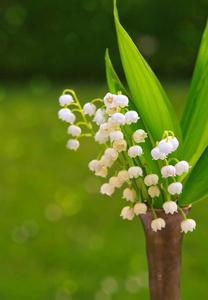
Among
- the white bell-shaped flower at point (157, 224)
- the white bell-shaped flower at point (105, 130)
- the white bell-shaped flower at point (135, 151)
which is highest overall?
the white bell-shaped flower at point (105, 130)

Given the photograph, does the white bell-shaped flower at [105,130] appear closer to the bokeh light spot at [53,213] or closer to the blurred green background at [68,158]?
the blurred green background at [68,158]

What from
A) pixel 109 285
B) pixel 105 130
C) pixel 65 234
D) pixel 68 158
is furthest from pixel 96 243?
pixel 105 130

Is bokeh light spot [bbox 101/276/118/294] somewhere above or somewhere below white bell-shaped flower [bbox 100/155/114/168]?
above

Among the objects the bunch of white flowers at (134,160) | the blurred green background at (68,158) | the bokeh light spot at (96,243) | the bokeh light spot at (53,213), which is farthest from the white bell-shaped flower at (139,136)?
the bokeh light spot at (53,213)

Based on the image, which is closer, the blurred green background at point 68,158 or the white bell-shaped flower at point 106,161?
the white bell-shaped flower at point 106,161

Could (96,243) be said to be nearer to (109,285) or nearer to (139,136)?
(109,285)

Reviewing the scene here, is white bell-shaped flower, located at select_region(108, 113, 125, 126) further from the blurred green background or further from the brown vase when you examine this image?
the blurred green background

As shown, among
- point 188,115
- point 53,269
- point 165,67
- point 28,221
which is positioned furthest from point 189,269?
point 165,67

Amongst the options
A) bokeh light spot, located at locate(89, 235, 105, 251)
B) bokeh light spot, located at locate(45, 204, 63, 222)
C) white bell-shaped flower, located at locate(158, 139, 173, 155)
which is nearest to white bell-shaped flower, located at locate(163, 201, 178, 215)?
white bell-shaped flower, located at locate(158, 139, 173, 155)
